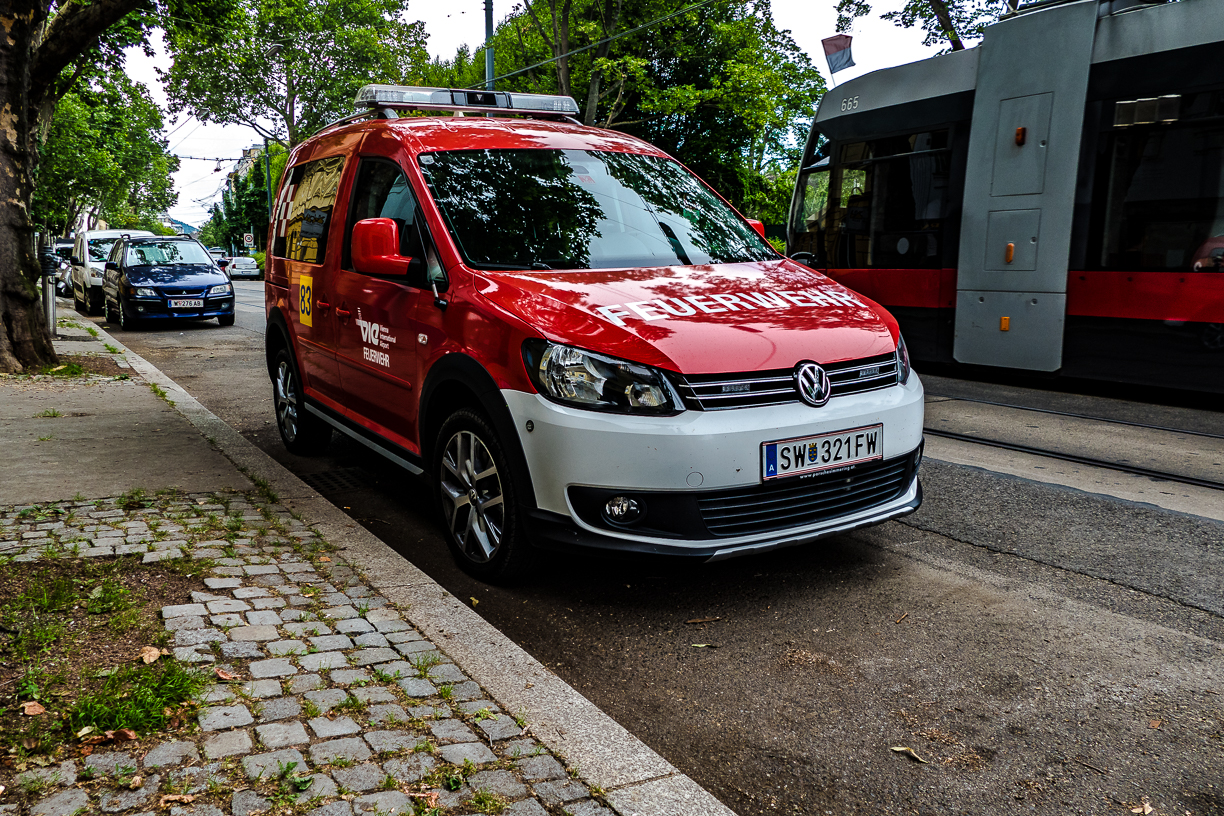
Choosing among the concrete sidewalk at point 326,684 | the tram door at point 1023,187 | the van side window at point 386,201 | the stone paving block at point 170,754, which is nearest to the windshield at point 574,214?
the van side window at point 386,201

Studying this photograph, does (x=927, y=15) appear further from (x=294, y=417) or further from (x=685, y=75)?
(x=294, y=417)

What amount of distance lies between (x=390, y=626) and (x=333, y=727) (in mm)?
773

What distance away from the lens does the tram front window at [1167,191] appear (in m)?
7.92

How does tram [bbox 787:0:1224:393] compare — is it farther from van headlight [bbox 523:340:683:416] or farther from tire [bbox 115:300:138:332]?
tire [bbox 115:300:138:332]

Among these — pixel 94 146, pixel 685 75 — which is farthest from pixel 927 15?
pixel 94 146

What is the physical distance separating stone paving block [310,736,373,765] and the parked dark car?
56.4 ft

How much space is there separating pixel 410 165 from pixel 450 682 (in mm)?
2644

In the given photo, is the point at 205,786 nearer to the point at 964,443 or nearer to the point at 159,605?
the point at 159,605

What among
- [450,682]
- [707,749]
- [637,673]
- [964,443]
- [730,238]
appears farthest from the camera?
[964,443]

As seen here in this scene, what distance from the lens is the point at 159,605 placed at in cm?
349

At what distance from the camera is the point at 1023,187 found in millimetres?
9398

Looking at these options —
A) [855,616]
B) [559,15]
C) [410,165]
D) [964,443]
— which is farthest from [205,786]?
[559,15]

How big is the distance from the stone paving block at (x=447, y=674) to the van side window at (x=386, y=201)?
2036 mm

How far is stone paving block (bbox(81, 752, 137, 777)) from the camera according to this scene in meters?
2.36
